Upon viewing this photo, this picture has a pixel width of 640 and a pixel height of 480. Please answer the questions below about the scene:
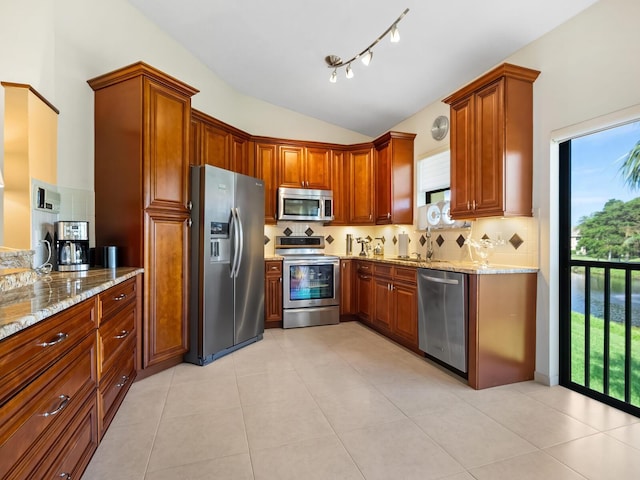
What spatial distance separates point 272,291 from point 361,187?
194cm

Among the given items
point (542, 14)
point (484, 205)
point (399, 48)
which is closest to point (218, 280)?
point (484, 205)

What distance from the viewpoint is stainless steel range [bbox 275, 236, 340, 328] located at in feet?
13.4

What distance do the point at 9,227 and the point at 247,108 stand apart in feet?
10.7

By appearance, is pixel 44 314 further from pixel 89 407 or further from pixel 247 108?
pixel 247 108

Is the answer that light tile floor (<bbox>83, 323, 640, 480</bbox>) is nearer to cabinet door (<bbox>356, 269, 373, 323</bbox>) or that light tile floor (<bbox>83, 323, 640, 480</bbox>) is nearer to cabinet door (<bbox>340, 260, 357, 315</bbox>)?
cabinet door (<bbox>356, 269, 373, 323</bbox>)

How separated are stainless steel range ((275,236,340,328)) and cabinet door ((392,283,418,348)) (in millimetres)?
1001

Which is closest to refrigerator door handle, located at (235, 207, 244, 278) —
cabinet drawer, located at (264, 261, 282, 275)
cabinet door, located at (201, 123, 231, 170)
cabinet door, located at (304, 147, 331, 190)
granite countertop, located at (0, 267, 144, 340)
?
cabinet drawer, located at (264, 261, 282, 275)

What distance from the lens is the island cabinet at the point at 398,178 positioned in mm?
4152

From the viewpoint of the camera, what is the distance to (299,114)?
4.80 m

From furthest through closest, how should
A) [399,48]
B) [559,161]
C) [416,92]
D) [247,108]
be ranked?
[247,108], [416,92], [399,48], [559,161]

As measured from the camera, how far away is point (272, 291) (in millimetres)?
4047

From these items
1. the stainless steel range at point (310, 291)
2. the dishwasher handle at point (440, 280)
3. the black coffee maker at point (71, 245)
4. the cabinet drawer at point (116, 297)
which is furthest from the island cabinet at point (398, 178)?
the black coffee maker at point (71, 245)

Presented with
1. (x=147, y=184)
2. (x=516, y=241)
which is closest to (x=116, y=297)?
(x=147, y=184)

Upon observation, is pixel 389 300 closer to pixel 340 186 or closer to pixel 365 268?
pixel 365 268
